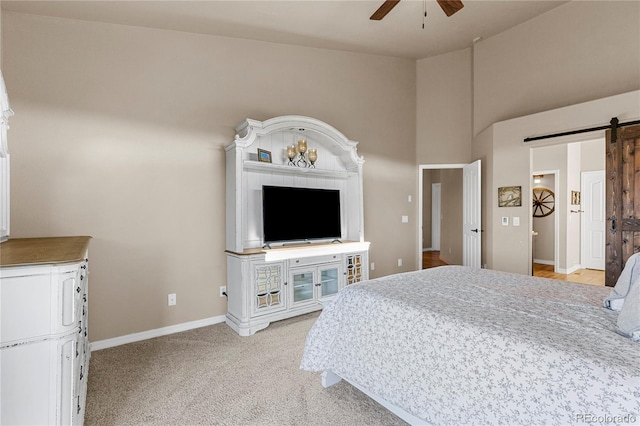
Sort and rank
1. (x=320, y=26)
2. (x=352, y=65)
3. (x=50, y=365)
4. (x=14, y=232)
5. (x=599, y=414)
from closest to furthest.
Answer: (x=599, y=414) → (x=50, y=365) → (x=14, y=232) → (x=320, y=26) → (x=352, y=65)

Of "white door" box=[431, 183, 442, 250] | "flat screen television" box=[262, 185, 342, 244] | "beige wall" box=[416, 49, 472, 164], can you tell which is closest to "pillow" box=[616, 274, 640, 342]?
"flat screen television" box=[262, 185, 342, 244]

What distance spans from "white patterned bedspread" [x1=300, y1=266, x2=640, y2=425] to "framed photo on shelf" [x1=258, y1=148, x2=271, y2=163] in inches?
79.7

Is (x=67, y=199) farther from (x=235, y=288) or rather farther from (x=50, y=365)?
(x=50, y=365)

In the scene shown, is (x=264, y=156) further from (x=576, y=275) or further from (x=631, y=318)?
(x=576, y=275)

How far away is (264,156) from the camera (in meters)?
3.61

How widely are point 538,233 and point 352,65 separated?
5517 mm

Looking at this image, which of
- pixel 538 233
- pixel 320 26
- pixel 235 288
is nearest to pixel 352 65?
pixel 320 26

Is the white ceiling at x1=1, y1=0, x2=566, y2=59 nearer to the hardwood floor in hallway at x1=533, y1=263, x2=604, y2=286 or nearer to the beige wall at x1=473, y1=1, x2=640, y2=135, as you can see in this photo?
the beige wall at x1=473, y1=1, x2=640, y2=135

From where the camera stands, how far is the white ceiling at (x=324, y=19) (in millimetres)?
2894

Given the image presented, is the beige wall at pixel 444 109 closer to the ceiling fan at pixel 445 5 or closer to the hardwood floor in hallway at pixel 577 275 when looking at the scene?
the ceiling fan at pixel 445 5

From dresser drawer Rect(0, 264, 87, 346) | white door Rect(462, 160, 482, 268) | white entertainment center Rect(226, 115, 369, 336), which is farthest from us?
white door Rect(462, 160, 482, 268)

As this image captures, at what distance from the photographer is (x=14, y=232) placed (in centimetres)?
263

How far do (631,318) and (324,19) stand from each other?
12.0ft
